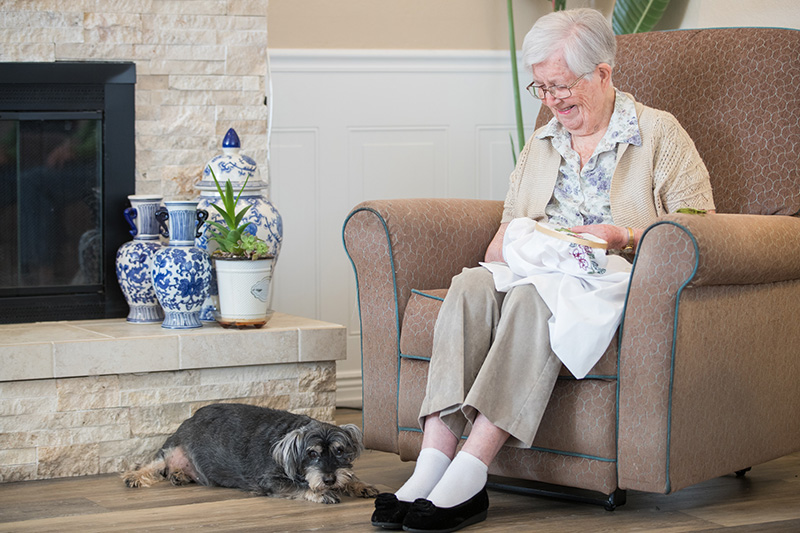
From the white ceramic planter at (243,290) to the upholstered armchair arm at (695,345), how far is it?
104 cm

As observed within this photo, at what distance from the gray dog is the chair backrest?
110 centimetres

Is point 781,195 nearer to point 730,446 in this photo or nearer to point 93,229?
point 730,446

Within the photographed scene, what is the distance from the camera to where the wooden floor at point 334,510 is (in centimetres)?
187

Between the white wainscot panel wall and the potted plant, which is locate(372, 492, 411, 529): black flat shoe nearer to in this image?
the potted plant

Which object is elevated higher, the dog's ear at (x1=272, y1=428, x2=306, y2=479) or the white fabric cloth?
the white fabric cloth

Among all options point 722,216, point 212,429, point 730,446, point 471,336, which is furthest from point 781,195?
point 212,429

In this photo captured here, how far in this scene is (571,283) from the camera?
189 cm

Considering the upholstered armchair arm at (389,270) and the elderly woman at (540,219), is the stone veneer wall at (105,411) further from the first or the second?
the elderly woman at (540,219)

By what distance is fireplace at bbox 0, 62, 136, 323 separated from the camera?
8.90 ft

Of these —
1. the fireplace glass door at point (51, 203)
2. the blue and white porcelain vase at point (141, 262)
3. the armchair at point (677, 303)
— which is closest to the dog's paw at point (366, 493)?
the armchair at point (677, 303)

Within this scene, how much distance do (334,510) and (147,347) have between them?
70cm

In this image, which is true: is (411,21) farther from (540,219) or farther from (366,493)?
(366,493)

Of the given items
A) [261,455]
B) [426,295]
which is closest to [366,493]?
[261,455]

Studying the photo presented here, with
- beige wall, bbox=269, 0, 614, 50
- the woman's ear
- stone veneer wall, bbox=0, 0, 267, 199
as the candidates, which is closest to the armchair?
the woman's ear
